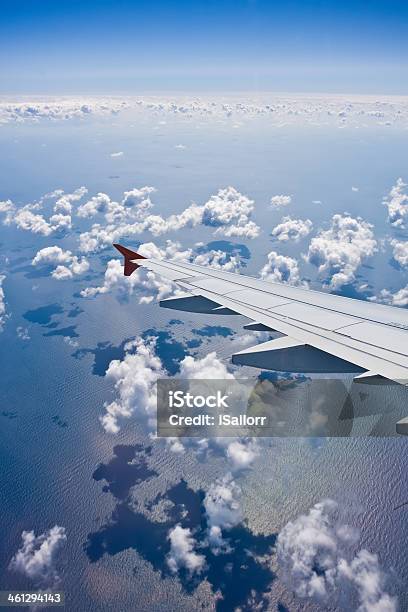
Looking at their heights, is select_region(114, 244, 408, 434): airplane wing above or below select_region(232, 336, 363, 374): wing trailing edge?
above

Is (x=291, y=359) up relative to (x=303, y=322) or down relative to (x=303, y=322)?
down

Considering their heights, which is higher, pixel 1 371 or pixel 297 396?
pixel 297 396

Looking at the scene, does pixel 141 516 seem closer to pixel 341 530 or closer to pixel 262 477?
pixel 262 477

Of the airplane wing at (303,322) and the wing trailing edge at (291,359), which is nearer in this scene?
the airplane wing at (303,322)

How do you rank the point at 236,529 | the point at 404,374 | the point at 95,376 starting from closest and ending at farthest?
the point at 404,374 < the point at 236,529 < the point at 95,376

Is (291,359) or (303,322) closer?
(291,359)

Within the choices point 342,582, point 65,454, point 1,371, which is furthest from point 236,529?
point 1,371

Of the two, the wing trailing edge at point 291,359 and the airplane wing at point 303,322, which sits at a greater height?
the airplane wing at point 303,322

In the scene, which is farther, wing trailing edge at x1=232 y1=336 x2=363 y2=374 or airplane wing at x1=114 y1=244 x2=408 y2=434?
wing trailing edge at x1=232 y1=336 x2=363 y2=374
